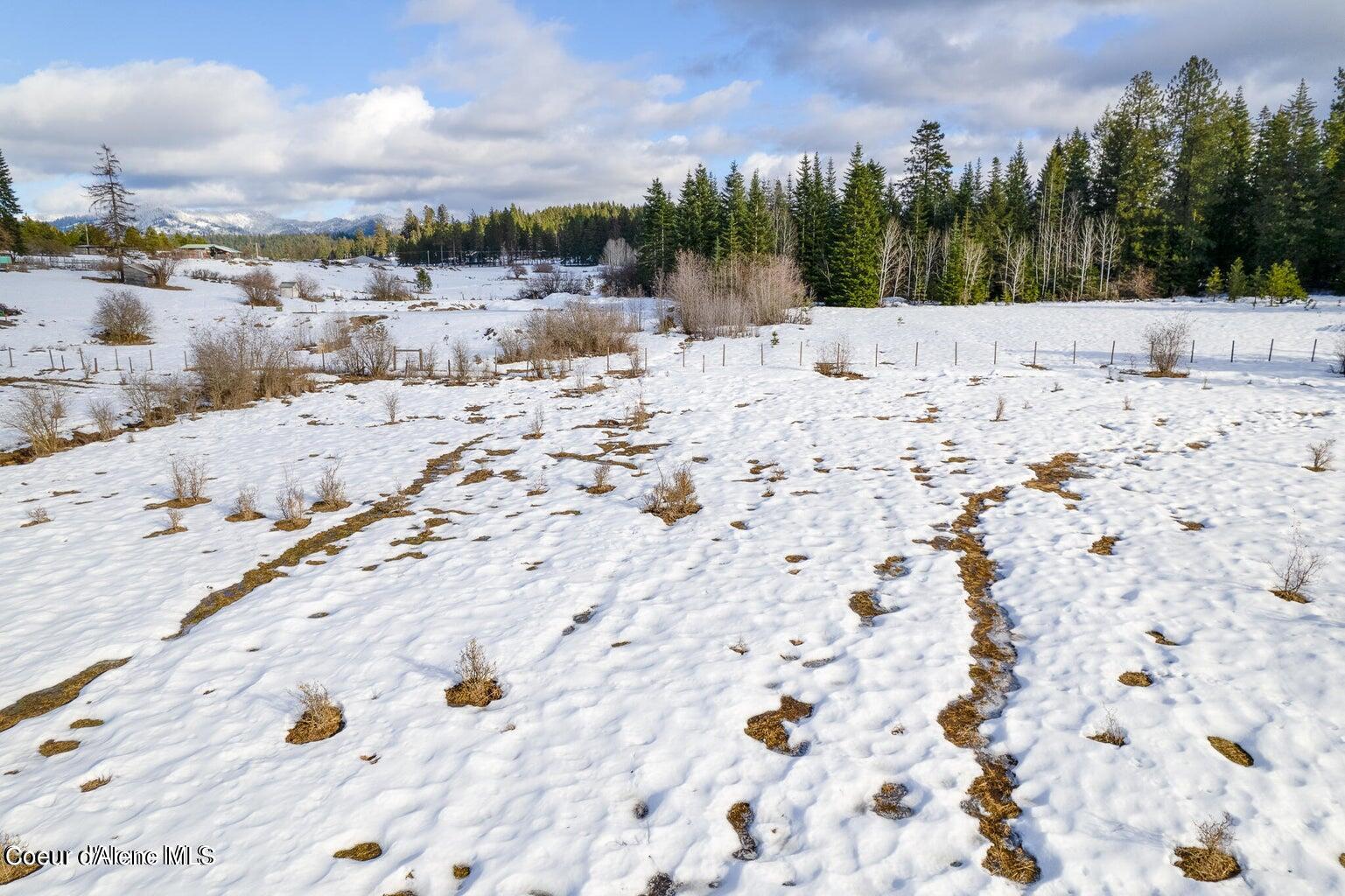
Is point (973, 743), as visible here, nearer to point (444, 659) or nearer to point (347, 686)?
point (444, 659)

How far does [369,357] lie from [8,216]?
62.7 m

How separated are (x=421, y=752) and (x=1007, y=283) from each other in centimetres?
5909

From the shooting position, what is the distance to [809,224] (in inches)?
2194

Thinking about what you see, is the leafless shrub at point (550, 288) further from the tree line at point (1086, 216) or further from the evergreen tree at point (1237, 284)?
the evergreen tree at point (1237, 284)

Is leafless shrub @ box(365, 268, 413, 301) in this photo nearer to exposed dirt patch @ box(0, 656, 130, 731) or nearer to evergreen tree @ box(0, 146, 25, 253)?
evergreen tree @ box(0, 146, 25, 253)

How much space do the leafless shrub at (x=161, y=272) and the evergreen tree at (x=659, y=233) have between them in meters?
39.5

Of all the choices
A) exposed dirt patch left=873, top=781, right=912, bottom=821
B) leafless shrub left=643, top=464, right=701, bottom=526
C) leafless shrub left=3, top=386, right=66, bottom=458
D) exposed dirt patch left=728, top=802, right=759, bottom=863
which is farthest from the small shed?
exposed dirt patch left=873, top=781, right=912, bottom=821

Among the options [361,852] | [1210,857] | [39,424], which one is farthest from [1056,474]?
[39,424]

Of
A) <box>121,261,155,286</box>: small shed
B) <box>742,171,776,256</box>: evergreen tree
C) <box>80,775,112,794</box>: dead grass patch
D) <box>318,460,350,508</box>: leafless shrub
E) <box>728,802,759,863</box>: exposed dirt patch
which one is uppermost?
<box>742,171,776,256</box>: evergreen tree

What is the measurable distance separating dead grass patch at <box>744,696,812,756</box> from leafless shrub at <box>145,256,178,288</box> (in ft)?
211

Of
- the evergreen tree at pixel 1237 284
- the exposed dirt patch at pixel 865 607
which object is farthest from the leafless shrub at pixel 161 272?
the evergreen tree at pixel 1237 284

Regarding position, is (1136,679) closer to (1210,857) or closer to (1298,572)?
(1210,857)

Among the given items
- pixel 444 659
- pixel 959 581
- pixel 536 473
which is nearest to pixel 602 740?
pixel 444 659

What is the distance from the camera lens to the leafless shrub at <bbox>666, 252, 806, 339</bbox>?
115 feet
